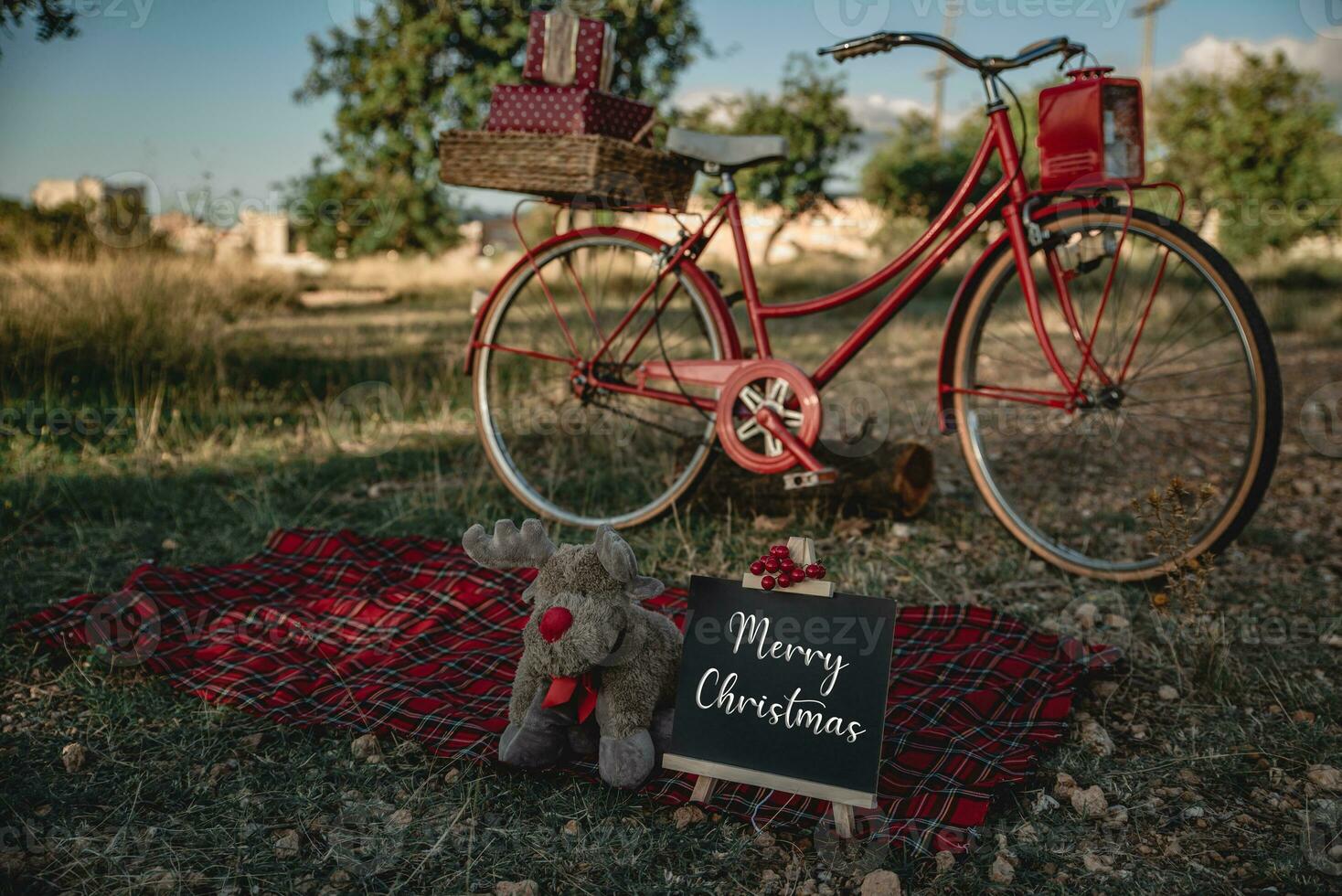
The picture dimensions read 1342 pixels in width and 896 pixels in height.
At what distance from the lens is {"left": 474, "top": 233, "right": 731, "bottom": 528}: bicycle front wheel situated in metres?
2.95

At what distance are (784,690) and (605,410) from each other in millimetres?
2138

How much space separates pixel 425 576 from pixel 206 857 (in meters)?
1.26

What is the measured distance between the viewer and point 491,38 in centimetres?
1070

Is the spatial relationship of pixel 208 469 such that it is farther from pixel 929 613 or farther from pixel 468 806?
pixel 929 613

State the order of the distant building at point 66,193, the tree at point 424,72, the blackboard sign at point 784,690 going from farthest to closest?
→ 1. the tree at point 424,72
2. the distant building at point 66,193
3. the blackboard sign at point 784,690

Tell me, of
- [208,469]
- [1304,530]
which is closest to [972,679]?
[1304,530]

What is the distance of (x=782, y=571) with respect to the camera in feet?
→ 5.22

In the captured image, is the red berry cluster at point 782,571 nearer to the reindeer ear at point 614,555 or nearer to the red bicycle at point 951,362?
the reindeer ear at point 614,555

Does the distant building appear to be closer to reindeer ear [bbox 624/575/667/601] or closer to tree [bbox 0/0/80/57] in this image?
tree [bbox 0/0/80/57]

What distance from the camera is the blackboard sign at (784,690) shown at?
59.9 inches

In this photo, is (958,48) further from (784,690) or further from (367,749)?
(367,749)
